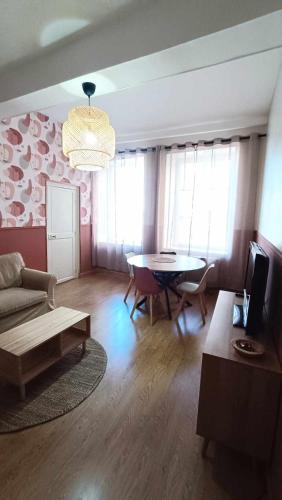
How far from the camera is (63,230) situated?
4.50m

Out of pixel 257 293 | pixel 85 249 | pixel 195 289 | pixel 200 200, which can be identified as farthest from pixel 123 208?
pixel 257 293

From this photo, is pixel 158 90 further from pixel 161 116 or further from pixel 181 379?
pixel 181 379

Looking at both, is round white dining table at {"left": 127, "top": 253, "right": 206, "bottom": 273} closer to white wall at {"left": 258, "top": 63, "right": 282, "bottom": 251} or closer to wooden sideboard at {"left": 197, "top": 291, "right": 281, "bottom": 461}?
white wall at {"left": 258, "top": 63, "right": 282, "bottom": 251}

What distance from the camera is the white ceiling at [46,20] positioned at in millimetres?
1566

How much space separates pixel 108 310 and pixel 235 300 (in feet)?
5.94

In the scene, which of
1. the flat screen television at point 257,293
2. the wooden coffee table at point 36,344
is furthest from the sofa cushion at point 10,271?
the flat screen television at point 257,293

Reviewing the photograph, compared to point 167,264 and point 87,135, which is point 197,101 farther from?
point 167,264

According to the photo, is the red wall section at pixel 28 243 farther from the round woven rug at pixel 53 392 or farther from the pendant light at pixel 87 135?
the round woven rug at pixel 53 392

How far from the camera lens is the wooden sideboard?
46.9 inches

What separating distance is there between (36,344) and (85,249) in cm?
347

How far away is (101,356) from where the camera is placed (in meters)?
2.23

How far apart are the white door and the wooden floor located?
2653mm

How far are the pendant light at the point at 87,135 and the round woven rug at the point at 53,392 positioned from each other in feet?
6.21

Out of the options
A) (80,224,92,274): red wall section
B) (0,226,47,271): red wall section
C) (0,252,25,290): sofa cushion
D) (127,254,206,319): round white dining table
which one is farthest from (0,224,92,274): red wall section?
(127,254,206,319): round white dining table
